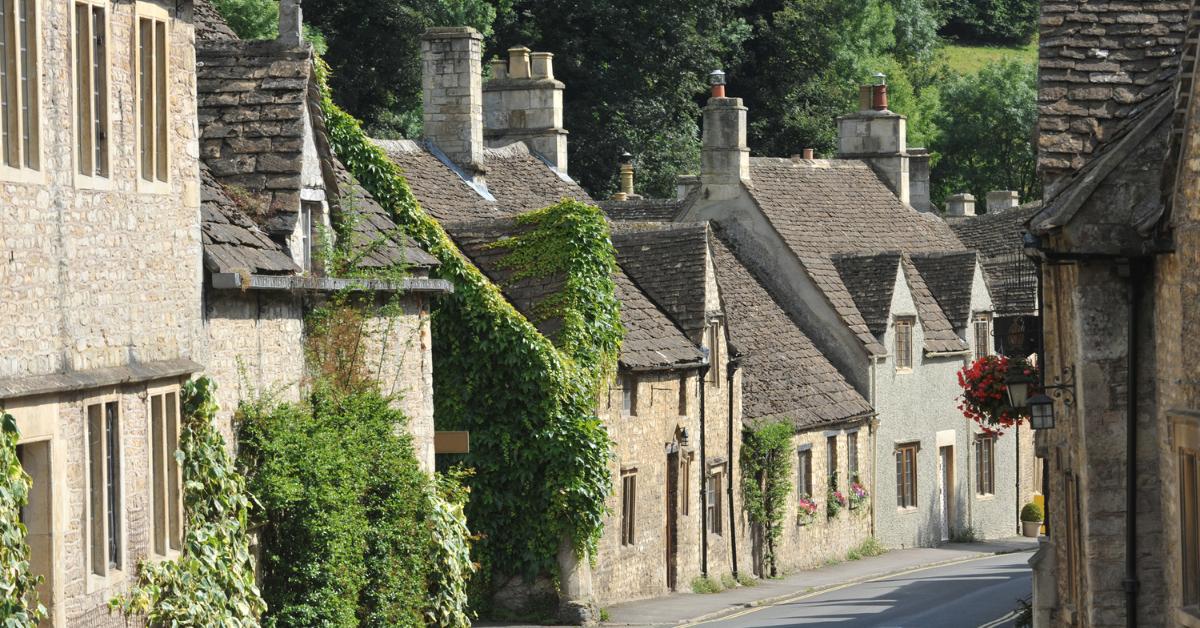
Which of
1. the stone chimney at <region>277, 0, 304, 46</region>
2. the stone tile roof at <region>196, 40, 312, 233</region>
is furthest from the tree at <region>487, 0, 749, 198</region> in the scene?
the stone tile roof at <region>196, 40, 312, 233</region>

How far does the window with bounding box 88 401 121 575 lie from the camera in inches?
482

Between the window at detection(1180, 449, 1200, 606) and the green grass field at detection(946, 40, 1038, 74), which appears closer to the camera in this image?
the window at detection(1180, 449, 1200, 606)

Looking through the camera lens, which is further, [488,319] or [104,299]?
[488,319]

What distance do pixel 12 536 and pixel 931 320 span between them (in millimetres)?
31786

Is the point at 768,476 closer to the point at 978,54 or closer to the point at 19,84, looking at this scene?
the point at 19,84

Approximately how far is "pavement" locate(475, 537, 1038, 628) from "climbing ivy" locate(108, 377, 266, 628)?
31.0ft

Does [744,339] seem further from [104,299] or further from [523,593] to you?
[104,299]

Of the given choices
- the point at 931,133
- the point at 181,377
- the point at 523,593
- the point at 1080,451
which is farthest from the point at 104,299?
the point at 931,133

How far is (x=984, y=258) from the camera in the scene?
47656 millimetres

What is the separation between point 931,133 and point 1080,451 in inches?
2431

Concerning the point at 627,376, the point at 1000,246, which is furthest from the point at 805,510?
the point at 1000,246

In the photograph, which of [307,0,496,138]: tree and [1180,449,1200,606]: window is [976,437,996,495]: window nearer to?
[307,0,496,138]: tree

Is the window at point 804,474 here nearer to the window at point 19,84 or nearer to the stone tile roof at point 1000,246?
the stone tile roof at point 1000,246

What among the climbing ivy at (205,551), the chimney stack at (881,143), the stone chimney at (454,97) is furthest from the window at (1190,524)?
the chimney stack at (881,143)
